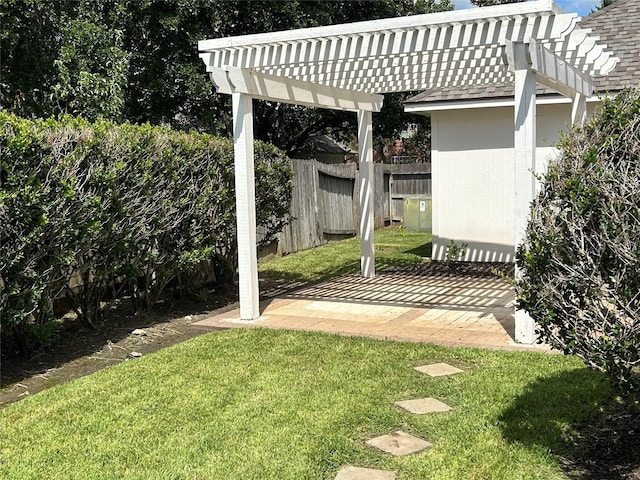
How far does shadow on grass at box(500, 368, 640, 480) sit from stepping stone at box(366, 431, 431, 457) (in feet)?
1.78

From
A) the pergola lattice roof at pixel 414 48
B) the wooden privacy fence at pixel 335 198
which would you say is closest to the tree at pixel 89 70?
the wooden privacy fence at pixel 335 198

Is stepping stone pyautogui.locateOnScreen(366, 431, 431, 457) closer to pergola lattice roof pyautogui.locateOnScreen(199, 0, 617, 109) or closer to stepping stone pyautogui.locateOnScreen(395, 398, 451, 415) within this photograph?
stepping stone pyautogui.locateOnScreen(395, 398, 451, 415)

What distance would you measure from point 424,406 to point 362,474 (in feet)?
3.59

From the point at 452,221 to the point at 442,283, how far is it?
91.7 inches

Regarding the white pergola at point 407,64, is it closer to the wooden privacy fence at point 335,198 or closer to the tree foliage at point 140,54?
the wooden privacy fence at point 335,198

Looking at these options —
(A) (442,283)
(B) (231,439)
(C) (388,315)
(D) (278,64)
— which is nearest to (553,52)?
A: (D) (278,64)

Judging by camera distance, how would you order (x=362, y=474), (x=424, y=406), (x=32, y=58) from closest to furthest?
1. (x=362, y=474)
2. (x=424, y=406)
3. (x=32, y=58)

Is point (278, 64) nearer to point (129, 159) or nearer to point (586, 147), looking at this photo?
point (129, 159)

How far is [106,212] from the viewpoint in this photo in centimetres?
602

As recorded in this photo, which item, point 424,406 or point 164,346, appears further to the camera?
point 164,346

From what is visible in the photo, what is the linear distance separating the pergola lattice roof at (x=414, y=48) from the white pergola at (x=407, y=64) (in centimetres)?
1

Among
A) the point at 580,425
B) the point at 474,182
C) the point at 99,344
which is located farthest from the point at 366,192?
the point at 580,425

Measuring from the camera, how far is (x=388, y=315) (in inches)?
288

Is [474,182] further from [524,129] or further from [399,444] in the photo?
[399,444]
